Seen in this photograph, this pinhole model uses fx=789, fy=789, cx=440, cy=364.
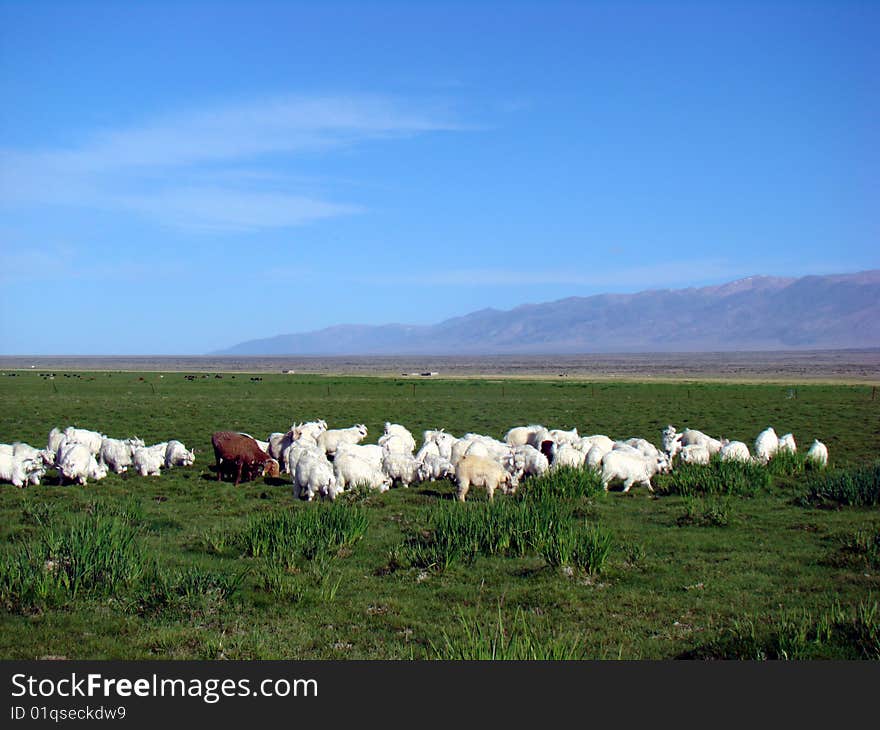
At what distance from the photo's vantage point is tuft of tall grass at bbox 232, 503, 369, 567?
10914 millimetres

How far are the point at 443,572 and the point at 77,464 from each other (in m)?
11.8

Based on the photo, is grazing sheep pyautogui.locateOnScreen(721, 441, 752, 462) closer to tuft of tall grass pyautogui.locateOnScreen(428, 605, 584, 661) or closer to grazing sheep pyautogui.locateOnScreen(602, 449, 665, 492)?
grazing sheep pyautogui.locateOnScreen(602, 449, 665, 492)

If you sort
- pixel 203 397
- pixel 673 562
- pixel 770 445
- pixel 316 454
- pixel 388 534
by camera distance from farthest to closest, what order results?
pixel 203 397
pixel 770 445
pixel 316 454
pixel 388 534
pixel 673 562

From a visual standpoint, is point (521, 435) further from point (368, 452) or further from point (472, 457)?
point (472, 457)

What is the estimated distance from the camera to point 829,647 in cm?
729

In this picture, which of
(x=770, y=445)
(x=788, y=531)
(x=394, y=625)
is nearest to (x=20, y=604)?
(x=394, y=625)

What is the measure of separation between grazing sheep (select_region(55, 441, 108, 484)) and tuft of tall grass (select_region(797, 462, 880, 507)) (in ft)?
52.1

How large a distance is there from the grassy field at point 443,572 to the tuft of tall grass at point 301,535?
3 cm

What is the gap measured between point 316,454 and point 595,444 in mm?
7678

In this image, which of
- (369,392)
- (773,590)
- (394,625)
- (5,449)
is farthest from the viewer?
(369,392)

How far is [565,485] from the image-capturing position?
1600 centimetres

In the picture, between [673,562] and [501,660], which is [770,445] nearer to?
[673,562]

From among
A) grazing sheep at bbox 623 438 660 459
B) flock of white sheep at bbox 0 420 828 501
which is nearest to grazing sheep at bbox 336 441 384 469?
flock of white sheep at bbox 0 420 828 501

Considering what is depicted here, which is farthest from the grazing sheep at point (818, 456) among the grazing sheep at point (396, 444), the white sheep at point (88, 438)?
the white sheep at point (88, 438)
